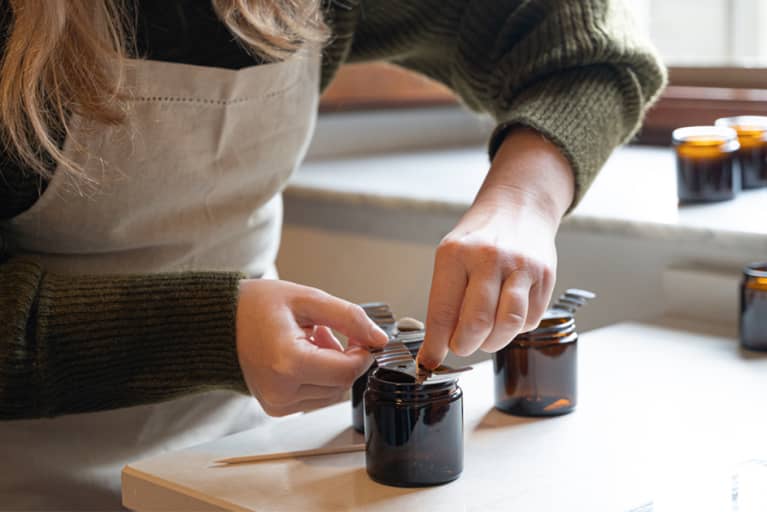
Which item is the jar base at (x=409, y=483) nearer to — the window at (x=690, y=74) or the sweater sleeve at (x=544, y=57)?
the sweater sleeve at (x=544, y=57)

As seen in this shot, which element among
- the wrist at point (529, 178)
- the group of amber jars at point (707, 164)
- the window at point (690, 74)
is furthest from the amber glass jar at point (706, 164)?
the wrist at point (529, 178)

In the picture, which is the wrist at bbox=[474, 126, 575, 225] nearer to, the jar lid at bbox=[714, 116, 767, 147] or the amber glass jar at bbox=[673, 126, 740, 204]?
the amber glass jar at bbox=[673, 126, 740, 204]

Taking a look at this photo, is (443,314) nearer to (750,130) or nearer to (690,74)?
(750,130)

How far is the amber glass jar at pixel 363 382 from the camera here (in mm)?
833

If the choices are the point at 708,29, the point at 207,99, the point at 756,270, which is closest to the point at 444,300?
the point at 207,99

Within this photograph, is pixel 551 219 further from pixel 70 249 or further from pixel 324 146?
pixel 324 146

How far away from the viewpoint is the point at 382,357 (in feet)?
2.49

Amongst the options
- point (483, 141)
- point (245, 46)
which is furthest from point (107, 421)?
point (483, 141)

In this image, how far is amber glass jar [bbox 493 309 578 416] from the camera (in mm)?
873

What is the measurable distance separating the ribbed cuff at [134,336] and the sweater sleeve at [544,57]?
312 millimetres

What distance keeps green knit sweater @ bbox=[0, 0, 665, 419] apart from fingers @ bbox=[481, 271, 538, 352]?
0.20 meters

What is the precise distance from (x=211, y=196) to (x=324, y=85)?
19cm

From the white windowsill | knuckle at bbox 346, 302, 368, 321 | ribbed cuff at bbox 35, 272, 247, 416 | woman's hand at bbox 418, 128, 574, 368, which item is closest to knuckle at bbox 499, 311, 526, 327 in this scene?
woman's hand at bbox 418, 128, 574, 368

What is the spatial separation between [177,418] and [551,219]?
434 millimetres
